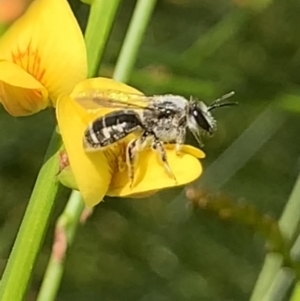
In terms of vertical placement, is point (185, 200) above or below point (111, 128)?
below

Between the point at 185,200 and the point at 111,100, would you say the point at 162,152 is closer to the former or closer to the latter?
the point at 111,100

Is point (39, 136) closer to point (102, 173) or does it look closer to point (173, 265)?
point (173, 265)

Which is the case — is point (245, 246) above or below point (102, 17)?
below

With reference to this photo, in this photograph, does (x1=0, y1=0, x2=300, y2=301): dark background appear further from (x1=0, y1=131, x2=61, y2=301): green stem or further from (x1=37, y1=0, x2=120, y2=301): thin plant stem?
(x1=0, y1=131, x2=61, y2=301): green stem

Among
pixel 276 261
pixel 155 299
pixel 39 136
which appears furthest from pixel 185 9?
pixel 276 261

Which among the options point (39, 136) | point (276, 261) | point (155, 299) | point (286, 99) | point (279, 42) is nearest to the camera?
point (276, 261)

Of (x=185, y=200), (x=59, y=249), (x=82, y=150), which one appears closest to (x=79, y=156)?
(x=82, y=150)
